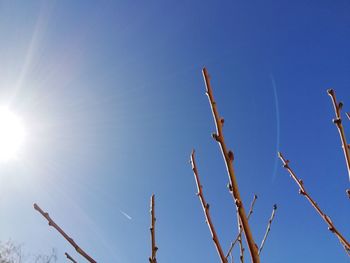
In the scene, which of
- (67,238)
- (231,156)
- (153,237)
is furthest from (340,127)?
(67,238)

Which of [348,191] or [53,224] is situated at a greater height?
[348,191]

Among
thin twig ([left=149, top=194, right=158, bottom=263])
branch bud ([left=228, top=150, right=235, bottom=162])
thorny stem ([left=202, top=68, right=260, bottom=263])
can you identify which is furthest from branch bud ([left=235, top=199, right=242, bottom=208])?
thin twig ([left=149, top=194, right=158, bottom=263])

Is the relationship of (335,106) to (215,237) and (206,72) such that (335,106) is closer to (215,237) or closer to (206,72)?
(206,72)

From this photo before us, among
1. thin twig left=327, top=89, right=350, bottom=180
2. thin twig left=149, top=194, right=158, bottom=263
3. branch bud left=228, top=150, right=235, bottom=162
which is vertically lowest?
thin twig left=149, top=194, right=158, bottom=263

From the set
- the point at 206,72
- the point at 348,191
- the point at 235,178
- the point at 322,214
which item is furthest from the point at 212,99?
the point at 348,191

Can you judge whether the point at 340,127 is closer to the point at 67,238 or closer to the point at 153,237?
the point at 153,237

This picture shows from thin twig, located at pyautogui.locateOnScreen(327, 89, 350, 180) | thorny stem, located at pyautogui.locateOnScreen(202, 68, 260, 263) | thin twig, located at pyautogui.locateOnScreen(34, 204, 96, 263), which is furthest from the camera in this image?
thin twig, located at pyautogui.locateOnScreen(327, 89, 350, 180)

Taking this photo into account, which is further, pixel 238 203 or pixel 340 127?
pixel 340 127

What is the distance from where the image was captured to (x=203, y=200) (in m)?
1.27

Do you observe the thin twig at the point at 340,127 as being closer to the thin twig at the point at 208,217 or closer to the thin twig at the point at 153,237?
A: the thin twig at the point at 208,217

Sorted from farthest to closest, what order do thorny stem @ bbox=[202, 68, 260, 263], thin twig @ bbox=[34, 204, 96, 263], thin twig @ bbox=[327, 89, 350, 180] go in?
thin twig @ bbox=[327, 89, 350, 180] < thin twig @ bbox=[34, 204, 96, 263] < thorny stem @ bbox=[202, 68, 260, 263]

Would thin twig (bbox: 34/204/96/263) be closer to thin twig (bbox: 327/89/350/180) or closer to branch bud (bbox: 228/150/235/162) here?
branch bud (bbox: 228/150/235/162)

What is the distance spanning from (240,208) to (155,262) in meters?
0.54

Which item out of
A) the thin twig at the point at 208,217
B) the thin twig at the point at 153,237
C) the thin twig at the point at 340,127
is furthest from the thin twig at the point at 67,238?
the thin twig at the point at 340,127
